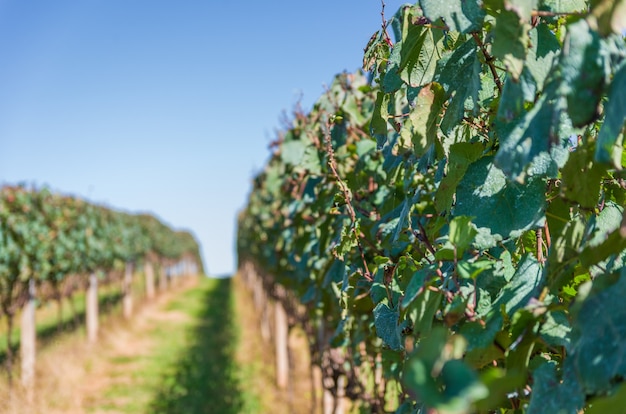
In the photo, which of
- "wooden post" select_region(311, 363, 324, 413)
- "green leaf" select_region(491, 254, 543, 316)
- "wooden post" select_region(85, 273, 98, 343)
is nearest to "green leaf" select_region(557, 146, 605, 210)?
"green leaf" select_region(491, 254, 543, 316)

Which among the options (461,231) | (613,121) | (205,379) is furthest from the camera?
(205,379)

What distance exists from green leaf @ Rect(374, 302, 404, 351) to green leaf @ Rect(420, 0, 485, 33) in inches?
25.9

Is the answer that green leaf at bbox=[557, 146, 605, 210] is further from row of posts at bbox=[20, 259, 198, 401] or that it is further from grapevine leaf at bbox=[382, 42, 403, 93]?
row of posts at bbox=[20, 259, 198, 401]

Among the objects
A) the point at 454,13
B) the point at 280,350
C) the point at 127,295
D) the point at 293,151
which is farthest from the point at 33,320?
the point at 454,13

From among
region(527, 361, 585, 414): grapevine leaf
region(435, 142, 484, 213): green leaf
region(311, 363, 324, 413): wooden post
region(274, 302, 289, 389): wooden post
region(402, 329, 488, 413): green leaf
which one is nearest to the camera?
region(402, 329, 488, 413): green leaf

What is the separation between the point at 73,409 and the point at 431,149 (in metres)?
8.25

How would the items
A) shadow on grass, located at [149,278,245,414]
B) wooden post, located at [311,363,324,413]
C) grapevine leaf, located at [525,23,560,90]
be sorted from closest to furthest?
grapevine leaf, located at [525,23,560,90], wooden post, located at [311,363,324,413], shadow on grass, located at [149,278,245,414]

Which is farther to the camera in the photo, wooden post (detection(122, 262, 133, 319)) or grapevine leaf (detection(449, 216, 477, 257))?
wooden post (detection(122, 262, 133, 319))

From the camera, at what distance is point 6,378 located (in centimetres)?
838

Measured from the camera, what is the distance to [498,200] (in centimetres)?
106

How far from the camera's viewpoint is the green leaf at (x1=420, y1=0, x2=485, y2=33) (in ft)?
3.10

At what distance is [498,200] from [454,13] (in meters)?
0.33

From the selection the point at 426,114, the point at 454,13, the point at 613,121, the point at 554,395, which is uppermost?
the point at 454,13

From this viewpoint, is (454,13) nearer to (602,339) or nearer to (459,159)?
(459,159)
